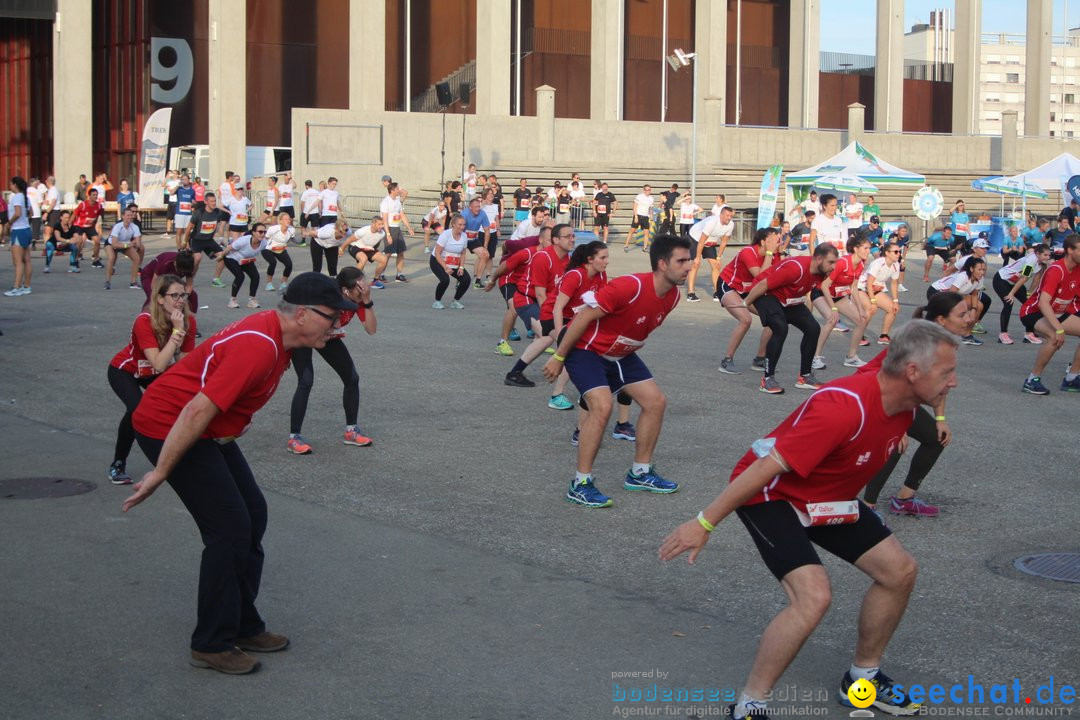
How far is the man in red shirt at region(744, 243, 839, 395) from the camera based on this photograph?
12.1 metres

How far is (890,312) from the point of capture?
52.3 feet

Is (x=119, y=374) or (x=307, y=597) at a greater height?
(x=119, y=374)

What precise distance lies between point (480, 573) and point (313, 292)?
2155 millimetres

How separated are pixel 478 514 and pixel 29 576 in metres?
2.69

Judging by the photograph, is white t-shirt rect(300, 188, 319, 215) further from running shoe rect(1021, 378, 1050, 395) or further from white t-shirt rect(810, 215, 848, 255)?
running shoe rect(1021, 378, 1050, 395)

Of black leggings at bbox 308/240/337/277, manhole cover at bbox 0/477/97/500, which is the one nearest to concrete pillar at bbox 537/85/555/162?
black leggings at bbox 308/240/337/277

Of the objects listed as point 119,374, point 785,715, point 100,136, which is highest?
point 100,136

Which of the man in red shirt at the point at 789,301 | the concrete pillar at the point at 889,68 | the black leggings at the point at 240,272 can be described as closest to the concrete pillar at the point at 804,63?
the concrete pillar at the point at 889,68

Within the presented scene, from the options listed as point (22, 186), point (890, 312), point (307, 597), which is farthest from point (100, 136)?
point (307, 597)

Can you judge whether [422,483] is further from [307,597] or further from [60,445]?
[60,445]

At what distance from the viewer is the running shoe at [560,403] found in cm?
1115

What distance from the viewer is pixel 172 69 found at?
42.3 meters

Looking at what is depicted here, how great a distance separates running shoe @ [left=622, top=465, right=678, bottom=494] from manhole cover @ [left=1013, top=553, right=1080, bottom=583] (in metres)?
2.34

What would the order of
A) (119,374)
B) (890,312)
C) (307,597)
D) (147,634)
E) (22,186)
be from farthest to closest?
(22,186), (890,312), (119,374), (307,597), (147,634)
